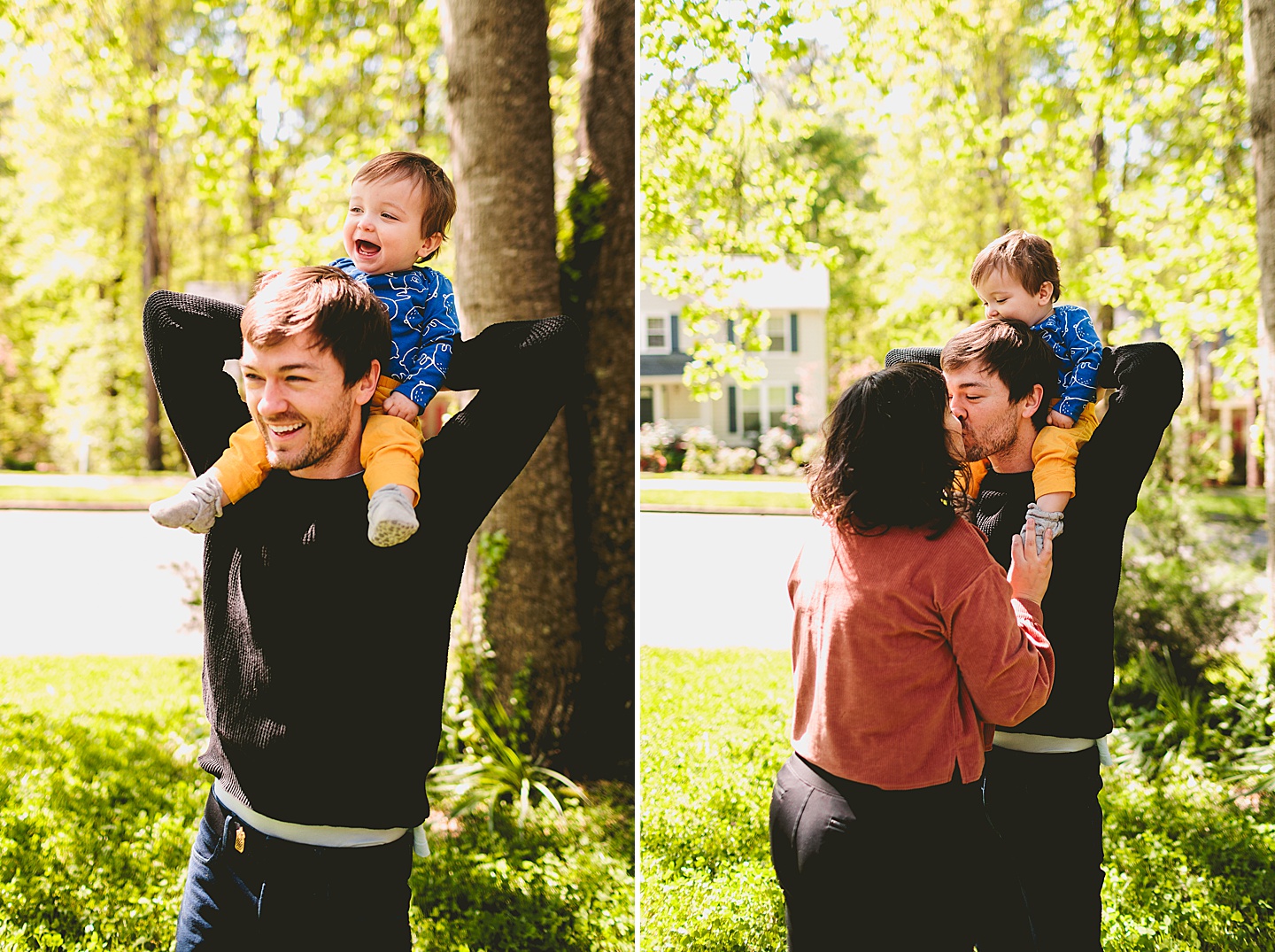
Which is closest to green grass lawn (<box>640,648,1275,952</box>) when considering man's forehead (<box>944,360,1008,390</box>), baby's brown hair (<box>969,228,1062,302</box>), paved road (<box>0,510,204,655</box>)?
man's forehead (<box>944,360,1008,390</box>)

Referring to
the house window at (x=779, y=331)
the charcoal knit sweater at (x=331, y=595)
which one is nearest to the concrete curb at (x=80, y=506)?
the house window at (x=779, y=331)

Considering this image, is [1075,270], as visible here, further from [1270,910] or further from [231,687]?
[231,687]

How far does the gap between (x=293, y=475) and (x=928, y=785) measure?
1328 millimetres

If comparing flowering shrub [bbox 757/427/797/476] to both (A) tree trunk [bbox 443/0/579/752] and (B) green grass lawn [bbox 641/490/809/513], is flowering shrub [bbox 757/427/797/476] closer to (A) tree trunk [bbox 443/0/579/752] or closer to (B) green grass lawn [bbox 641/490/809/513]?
(B) green grass lawn [bbox 641/490/809/513]

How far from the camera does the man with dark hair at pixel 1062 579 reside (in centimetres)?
208

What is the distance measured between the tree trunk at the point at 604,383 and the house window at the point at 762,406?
837 inches

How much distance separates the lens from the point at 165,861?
405cm

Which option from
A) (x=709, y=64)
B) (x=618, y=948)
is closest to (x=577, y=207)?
(x=709, y=64)

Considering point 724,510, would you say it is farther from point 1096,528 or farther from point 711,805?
point 1096,528

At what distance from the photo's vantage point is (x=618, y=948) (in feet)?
12.1

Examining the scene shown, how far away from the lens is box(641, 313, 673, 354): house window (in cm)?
2506

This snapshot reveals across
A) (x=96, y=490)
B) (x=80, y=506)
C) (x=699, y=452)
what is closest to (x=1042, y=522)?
(x=699, y=452)

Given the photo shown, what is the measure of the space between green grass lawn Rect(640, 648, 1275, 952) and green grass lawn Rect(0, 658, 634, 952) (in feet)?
0.72

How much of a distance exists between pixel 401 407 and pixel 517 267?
290 centimetres
